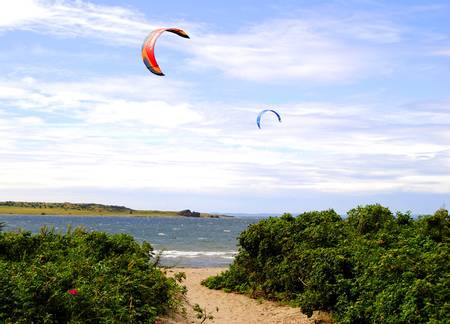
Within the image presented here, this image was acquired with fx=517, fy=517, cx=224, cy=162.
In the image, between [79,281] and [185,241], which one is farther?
[185,241]

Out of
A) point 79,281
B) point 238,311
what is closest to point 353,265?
point 238,311

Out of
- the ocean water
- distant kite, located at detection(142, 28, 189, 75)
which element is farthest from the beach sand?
distant kite, located at detection(142, 28, 189, 75)

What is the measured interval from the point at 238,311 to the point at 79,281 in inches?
304

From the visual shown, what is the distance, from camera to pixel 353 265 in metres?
13.2

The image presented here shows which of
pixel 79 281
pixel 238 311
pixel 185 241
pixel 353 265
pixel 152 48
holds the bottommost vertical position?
pixel 185 241

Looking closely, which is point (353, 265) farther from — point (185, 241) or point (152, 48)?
point (185, 241)

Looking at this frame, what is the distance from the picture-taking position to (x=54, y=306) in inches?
376

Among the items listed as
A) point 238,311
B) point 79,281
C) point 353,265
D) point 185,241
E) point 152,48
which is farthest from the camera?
point 185,241

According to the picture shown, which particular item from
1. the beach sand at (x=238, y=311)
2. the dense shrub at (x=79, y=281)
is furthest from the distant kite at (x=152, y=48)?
the beach sand at (x=238, y=311)

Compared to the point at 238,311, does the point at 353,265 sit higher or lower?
higher

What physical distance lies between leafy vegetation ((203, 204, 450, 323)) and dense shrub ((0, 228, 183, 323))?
4367mm

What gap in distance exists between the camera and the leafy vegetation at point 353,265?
426 inches

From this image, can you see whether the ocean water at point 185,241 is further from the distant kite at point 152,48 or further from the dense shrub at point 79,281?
the distant kite at point 152,48

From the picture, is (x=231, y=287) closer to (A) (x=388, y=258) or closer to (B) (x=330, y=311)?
(B) (x=330, y=311)
